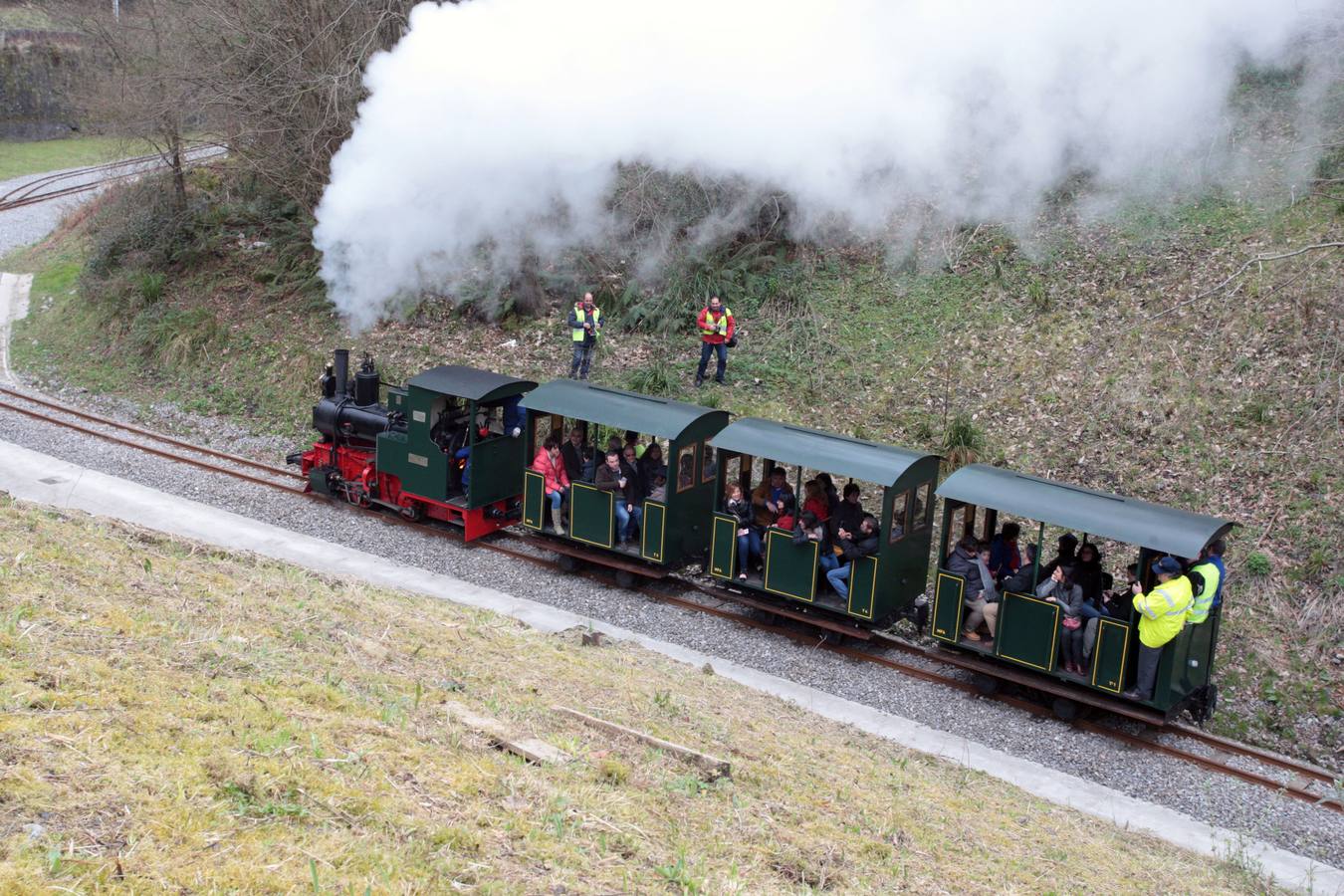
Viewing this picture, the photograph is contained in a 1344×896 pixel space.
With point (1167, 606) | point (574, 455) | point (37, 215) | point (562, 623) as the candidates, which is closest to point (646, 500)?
point (574, 455)

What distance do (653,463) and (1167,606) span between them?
6.07 metres

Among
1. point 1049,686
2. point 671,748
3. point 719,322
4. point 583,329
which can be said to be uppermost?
point 719,322

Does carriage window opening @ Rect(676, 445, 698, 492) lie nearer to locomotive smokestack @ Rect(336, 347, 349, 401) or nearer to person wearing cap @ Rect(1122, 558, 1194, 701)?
person wearing cap @ Rect(1122, 558, 1194, 701)

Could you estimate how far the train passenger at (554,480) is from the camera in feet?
46.3

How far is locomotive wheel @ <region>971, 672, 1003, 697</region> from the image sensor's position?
11.6 m

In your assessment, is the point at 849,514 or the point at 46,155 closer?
the point at 849,514

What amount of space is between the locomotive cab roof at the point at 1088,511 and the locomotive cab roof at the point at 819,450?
2.18 feet

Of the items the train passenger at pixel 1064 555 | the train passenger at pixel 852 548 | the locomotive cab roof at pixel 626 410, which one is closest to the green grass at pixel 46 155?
the locomotive cab roof at pixel 626 410

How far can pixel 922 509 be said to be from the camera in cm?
1252

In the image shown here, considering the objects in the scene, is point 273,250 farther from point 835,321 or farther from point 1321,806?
point 1321,806

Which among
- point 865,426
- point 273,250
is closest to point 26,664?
point 865,426

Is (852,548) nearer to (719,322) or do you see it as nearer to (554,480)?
(554,480)

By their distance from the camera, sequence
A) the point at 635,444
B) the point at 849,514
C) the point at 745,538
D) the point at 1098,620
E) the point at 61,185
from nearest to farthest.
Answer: the point at 1098,620, the point at 849,514, the point at 745,538, the point at 635,444, the point at 61,185

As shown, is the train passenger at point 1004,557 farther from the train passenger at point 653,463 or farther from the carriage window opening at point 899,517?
the train passenger at point 653,463
